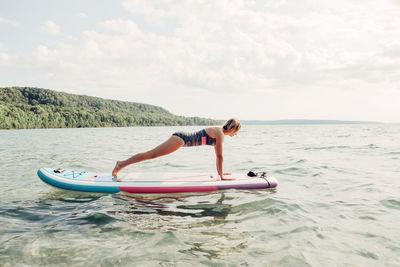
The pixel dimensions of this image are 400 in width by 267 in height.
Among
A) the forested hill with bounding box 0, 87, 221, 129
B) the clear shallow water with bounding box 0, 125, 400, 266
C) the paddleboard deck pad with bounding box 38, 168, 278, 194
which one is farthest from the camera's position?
the forested hill with bounding box 0, 87, 221, 129

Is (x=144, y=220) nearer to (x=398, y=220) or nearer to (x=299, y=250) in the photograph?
(x=299, y=250)

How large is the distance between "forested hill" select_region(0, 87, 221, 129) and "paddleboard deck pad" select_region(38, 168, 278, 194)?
221ft

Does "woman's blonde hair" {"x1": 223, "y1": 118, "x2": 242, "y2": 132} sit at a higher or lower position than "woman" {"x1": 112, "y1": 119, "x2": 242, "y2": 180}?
higher

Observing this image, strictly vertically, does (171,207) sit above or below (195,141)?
below

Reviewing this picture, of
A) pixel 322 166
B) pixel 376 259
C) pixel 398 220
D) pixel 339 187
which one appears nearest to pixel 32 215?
pixel 376 259

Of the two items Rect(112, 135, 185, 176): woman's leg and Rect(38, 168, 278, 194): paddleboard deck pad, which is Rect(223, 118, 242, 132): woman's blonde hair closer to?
Rect(112, 135, 185, 176): woman's leg

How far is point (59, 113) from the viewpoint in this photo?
84.1 meters

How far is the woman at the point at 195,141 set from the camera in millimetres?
6457

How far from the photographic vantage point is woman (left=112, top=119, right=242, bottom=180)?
646cm

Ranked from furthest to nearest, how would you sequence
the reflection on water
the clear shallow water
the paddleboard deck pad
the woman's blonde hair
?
the paddleboard deck pad < the woman's blonde hair < the reflection on water < the clear shallow water

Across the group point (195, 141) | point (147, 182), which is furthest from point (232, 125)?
point (147, 182)

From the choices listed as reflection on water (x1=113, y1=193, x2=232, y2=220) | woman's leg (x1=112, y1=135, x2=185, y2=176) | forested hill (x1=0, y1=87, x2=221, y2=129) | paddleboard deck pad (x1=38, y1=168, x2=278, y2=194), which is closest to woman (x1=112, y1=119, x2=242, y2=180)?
woman's leg (x1=112, y1=135, x2=185, y2=176)

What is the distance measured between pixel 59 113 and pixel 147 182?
8856 centimetres

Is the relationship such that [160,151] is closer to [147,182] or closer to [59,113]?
[147,182]
